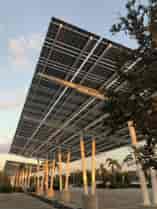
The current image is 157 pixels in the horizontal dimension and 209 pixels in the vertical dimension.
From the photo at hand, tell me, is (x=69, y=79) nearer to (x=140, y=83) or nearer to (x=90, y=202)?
(x=90, y=202)

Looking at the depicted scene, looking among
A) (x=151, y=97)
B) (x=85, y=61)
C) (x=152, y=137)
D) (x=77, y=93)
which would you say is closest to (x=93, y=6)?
(x=151, y=97)

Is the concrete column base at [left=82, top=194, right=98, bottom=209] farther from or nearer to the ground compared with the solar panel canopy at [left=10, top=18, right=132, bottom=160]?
nearer to the ground

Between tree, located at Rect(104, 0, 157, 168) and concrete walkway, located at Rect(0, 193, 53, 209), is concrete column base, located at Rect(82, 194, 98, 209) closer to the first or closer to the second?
concrete walkway, located at Rect(0, 193, 53, 209)

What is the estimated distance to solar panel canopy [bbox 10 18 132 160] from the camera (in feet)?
45.1

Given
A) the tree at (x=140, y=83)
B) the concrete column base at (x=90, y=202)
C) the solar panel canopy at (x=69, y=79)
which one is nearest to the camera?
the tree at (x=140, y=83)

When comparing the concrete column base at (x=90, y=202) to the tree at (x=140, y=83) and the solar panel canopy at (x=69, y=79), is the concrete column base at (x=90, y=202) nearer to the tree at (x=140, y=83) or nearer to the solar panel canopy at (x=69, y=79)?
the solar panel canopy at (x=69, y=79)

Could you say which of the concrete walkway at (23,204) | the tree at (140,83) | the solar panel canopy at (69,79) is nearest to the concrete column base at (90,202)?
the solar panel canopy at (69,79)

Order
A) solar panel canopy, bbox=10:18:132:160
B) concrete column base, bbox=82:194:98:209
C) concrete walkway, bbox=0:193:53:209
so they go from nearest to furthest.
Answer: solar panel canopy, bbox=10:18:132:160
concrete column base, bbox=82:194:98:209
concrete walkway, bbox=0:193:53:209

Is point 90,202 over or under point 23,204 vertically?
over

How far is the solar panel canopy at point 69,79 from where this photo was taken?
13.8 meters

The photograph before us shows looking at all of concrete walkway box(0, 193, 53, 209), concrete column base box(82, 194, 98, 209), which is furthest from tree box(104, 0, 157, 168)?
concrete walkway box(0, 193, 53, 209)

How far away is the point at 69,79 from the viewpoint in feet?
57.3

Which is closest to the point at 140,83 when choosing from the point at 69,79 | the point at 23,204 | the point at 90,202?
Answer: the point at 69,79

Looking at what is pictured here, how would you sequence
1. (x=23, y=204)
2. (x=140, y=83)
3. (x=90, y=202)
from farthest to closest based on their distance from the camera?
1. (x=23, y=204)
2. (x=90, y=202)
3. (x=140, y=83)
